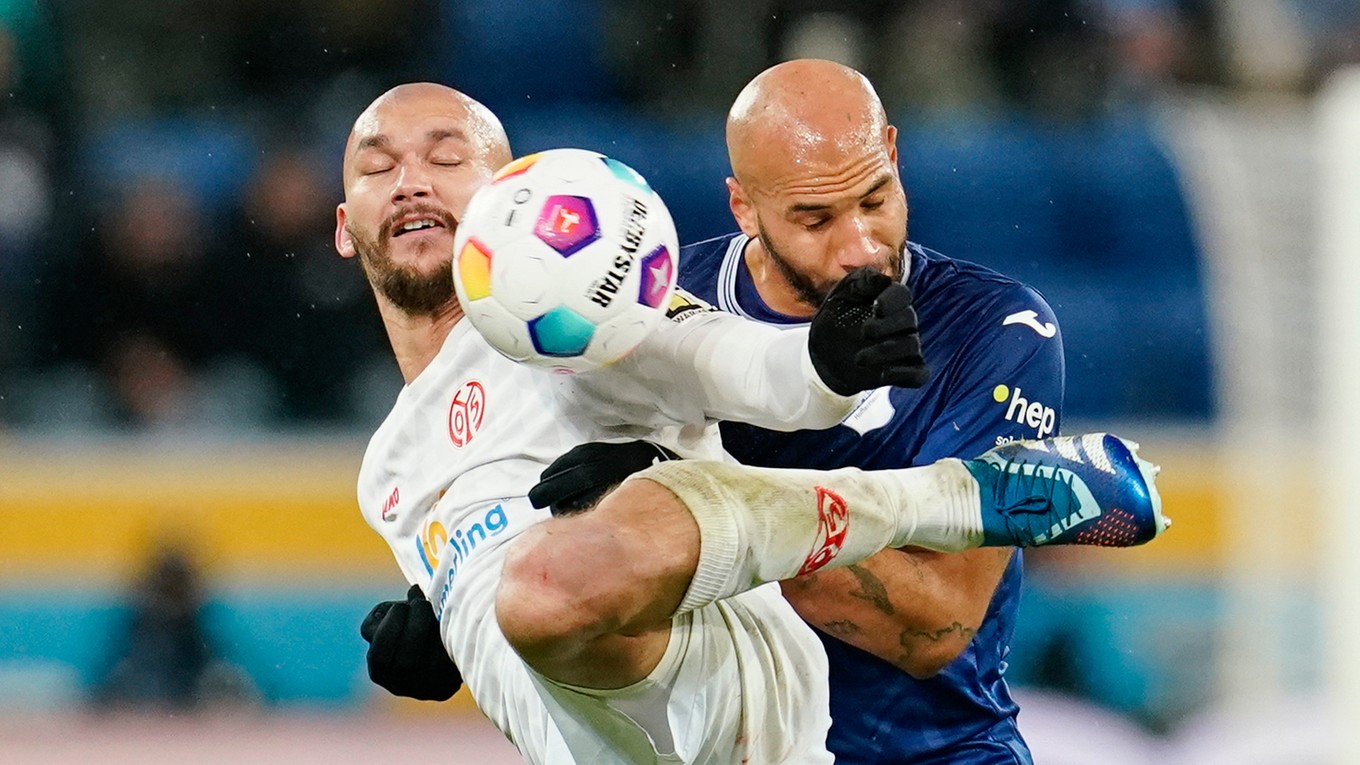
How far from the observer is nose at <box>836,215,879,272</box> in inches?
136

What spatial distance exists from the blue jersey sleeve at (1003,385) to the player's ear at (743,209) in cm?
48

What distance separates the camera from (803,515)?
2.85m

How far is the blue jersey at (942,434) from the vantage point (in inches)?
137

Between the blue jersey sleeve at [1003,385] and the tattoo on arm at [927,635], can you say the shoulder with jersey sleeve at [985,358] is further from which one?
the tattoo on arm at [927,635]

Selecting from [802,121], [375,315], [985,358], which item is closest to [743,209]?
[802,121]

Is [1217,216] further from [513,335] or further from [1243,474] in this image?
[513,335]

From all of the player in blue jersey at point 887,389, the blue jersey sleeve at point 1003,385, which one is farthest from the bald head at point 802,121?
the blue jersey sleeve at point 1003,385

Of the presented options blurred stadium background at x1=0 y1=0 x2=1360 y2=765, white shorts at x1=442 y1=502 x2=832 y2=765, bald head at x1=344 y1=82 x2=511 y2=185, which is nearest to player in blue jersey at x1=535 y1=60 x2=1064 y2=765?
white shorts at x1=442 y1=502 x2=832 y2=765

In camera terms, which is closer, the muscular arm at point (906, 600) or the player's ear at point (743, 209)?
the muscular arm at point (906, 600)

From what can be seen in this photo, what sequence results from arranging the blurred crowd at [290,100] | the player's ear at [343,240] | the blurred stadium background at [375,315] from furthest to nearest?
1. the blurred crowd at [290,100]
2. the blurred stadium background at [375,315]
3. the player's ear at [343,240]

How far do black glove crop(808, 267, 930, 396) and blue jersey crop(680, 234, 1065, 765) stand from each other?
739 mm

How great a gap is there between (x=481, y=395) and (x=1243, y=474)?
320cm

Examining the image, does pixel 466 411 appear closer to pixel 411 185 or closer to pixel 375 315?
pixel 411 185

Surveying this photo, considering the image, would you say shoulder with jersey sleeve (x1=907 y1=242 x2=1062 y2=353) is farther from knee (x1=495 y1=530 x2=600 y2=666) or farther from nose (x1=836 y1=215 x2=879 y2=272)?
knee (x1=495 y1=530 x2=600 y2=666)
